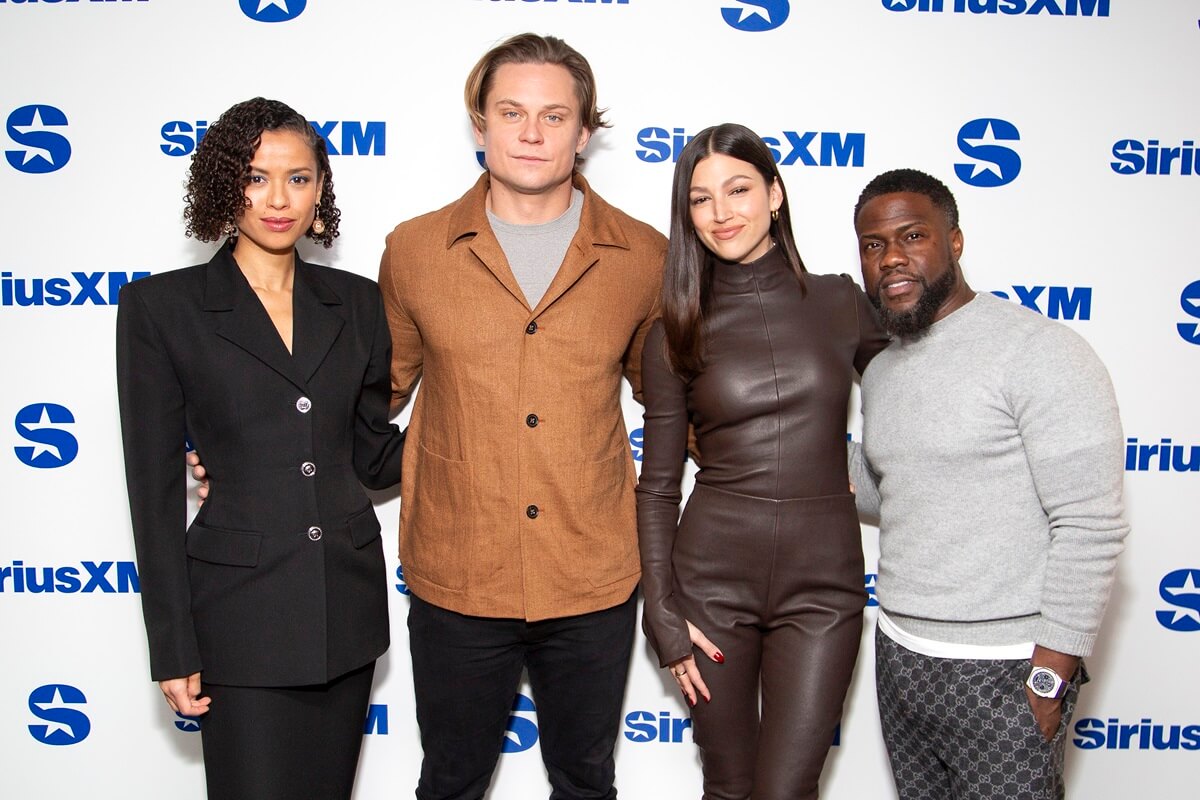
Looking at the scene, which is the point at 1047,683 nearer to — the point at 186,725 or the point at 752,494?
the point at 752,494

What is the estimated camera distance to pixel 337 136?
7.72ft

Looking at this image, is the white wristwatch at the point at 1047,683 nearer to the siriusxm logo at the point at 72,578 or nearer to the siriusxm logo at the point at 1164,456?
the siriusxm logo at the point at 1164,456

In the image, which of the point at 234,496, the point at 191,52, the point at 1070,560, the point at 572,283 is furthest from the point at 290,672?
the point at 191,52

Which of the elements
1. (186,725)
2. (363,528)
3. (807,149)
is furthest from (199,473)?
(807,149)

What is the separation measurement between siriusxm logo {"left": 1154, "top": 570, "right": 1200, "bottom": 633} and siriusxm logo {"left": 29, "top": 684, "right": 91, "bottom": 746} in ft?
10.5

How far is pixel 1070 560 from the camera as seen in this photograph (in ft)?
5.34

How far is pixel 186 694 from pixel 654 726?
140 cm

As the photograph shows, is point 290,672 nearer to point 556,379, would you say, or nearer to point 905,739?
point 556,379

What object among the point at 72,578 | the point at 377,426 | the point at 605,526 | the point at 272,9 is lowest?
the point at 72,578

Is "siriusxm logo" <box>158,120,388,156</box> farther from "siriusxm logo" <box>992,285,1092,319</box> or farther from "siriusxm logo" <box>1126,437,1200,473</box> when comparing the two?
"siriusxm logo" <box>1126,437,1200,473</box>

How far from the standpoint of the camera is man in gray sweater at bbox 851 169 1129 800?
5.33ft

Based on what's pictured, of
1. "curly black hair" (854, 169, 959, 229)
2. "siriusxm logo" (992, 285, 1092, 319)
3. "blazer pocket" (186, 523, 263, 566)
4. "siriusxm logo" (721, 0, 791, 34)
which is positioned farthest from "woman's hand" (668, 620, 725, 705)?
"siriusxm logo" (721, 0, 791, 34)

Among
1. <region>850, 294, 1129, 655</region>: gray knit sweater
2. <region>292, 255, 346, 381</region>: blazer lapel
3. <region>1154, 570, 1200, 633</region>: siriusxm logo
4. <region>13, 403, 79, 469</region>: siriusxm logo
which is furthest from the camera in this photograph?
<region>1154, 570, 1200, 633</region>: siriusxm logo

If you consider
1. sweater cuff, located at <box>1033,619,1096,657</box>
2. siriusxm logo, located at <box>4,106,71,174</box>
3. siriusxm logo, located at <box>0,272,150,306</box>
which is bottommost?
sweater cuff, located at <box>1033,619,1096,657</box>
